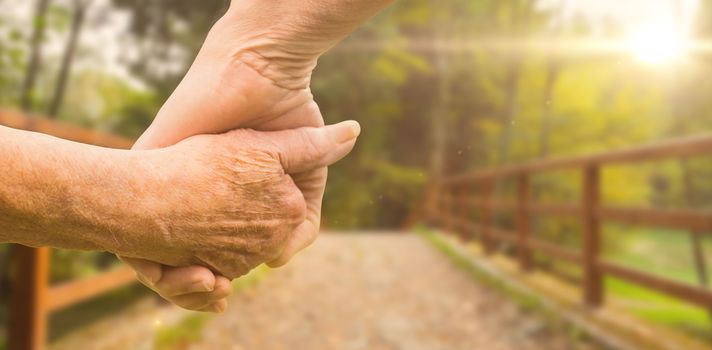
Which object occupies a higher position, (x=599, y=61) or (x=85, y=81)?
(x=599, y=61)

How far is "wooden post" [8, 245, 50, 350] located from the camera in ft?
7.96

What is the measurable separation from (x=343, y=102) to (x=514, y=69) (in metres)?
3.66

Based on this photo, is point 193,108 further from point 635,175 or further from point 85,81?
point 635,175

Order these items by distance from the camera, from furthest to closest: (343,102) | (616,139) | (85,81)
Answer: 1. (616,139)
2. (343,102)
3. (85,81)

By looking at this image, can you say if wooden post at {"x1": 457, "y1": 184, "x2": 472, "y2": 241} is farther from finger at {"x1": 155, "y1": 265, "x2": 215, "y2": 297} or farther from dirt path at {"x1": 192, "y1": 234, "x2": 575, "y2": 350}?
finger at {"x1": 155, "y1": 265, "x2": 215, "y2": 297}

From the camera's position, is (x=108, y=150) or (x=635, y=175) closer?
(x=108, y=150)

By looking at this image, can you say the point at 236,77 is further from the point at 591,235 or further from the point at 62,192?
the point at 591,235

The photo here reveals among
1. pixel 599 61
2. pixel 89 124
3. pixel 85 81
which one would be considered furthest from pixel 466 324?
pixel 599 61

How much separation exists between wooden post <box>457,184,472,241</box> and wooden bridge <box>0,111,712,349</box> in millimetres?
1974

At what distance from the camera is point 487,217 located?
6809mm

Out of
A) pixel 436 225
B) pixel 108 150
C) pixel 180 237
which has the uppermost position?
pixel 108 150

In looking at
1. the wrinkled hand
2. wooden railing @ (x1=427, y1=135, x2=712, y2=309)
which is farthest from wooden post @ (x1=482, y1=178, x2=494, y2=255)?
the wrinkled hand

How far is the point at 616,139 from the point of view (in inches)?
486

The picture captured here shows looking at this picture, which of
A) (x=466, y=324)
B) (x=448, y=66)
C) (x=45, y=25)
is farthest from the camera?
(x=448, y=66)
